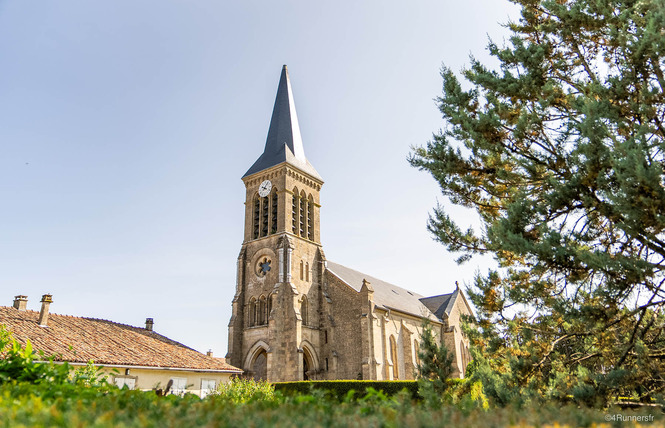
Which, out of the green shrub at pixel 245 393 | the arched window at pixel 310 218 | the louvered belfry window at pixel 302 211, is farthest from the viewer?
the arched window at pixel 310 218

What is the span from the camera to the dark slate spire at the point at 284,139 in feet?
113

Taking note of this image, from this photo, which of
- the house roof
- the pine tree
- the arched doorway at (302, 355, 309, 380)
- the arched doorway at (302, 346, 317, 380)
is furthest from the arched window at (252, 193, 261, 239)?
the pine tree

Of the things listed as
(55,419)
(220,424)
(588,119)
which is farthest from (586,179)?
(55,419)

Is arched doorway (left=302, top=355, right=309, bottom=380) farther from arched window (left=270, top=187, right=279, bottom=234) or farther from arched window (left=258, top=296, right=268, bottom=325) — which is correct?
arched window (left=270, top=187, right=279, bottom=234)

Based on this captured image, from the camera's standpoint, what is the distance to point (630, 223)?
8.14m

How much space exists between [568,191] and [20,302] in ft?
83.2

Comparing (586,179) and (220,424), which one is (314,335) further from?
(220,424)

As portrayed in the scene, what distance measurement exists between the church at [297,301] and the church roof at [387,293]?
251 millimetres

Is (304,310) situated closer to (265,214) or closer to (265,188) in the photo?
(265,214)

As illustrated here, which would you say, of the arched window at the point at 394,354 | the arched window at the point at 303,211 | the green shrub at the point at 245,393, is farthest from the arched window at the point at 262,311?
the green shrub at the point at 245,393

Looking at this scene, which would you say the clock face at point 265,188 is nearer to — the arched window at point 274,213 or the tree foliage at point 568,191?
the arched window at point 274,213

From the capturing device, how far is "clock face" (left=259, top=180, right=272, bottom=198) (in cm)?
3359

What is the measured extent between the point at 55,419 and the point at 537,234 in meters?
9.15

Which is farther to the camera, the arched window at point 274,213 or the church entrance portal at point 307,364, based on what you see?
the arched window at point 274,213
